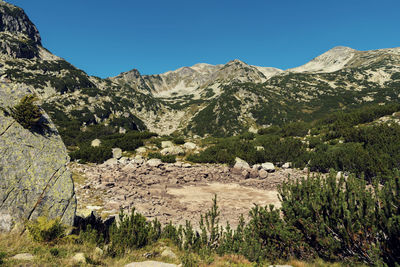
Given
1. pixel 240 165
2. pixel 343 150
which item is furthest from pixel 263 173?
pixel 343 150

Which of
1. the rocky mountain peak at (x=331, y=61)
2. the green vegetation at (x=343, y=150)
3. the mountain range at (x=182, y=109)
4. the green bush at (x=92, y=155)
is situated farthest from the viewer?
the rocky mountain peak at (x=331, y=61)

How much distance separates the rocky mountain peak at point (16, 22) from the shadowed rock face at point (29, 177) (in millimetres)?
143125

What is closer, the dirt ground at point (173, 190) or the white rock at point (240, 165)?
the dirt ground at point (173, 190)

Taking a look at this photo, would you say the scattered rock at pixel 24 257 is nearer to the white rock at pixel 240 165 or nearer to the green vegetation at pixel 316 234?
the green vegetation at pixel 316 234

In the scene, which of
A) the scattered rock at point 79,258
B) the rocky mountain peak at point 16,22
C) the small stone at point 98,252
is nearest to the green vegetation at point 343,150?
the small stone at point 98,252

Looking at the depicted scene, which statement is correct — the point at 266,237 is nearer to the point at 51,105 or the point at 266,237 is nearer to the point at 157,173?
the point at 157,173

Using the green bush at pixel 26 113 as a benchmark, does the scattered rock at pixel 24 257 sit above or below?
below

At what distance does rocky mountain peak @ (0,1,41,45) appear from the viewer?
327 ft

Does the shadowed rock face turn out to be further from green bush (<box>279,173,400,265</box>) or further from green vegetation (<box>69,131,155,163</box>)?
green vegetation (<box>69,131,155,163</box>)

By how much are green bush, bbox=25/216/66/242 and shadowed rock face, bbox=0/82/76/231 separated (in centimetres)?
39

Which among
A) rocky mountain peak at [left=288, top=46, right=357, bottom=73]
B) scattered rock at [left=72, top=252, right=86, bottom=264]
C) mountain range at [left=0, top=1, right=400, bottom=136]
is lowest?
scattered rock at [left=72, top=252, right=86, bottom=264]

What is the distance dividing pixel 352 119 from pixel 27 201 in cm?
3474

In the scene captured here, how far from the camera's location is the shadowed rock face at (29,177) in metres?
4.71

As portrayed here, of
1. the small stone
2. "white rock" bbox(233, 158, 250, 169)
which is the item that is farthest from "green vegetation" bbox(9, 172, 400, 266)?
"white rock" bbox(233, 158, 250, 169)
